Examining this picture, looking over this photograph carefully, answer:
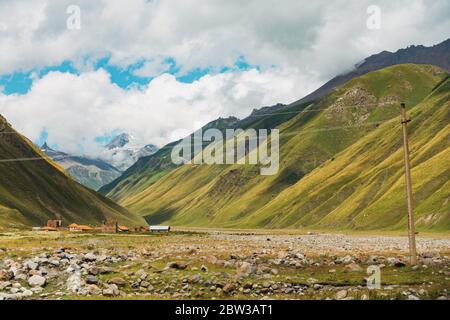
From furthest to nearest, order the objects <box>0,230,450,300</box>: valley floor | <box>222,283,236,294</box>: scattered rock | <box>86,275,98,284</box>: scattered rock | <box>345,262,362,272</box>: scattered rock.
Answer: <box>345,262,362,272</box>: scattered rock → <box>86,275,98,284</box>: scattered rock → <box>222,283,236,294</box>: scattered rock → <box>0,230,450,300</box>: valley floor

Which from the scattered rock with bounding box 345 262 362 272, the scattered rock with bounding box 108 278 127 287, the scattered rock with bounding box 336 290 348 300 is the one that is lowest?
the scattered rock with bounding box 336 290 348 300

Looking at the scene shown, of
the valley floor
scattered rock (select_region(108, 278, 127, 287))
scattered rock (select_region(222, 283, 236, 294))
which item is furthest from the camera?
scattered rock (select_region(108, 278, 127, 287))

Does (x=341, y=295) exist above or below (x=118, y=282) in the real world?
below

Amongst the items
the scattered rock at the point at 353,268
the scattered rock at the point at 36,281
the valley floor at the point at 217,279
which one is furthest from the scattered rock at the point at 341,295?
the scattered rock at the point at 36,281

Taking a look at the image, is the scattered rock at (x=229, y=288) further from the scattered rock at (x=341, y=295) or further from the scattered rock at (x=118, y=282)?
the scattered rock at (x=118, y=282)

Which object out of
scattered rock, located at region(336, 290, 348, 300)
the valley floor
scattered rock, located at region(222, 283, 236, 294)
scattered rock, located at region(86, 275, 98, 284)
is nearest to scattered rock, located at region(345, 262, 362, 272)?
the valley floor

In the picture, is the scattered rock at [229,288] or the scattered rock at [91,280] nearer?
the scattered rock at [229,288]

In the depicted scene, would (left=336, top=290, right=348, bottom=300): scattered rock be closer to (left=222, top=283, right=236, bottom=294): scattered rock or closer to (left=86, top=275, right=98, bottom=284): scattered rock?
(left=222, top=283, right=236, bottom=294): scattered rock

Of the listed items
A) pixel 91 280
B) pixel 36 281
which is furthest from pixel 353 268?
pixel 36 281

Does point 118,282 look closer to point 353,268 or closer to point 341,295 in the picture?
point 341,295

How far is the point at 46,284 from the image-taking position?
3241 centimetres
